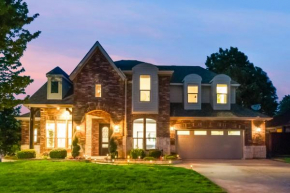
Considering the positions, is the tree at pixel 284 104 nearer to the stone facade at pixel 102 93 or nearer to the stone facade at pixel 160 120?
the stone facade at pixel 160 120

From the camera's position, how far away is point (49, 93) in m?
29.4

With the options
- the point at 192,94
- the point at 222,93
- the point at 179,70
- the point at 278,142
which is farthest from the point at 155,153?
the point at 278,142

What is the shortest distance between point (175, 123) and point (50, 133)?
890 cm

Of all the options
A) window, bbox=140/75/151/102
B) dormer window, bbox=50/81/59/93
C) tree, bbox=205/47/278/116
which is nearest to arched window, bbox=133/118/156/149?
window, bbox=140/75/151/102

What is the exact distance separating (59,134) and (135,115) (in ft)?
18.4

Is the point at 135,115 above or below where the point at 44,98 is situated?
below

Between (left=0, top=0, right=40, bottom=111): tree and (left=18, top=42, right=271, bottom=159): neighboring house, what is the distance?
8159 mm

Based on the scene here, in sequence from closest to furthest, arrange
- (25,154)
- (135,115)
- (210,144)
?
(25,154) < (135,115) < (210,144)

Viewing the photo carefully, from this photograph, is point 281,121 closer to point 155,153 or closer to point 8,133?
point 155,153

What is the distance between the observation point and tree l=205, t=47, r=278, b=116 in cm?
4534

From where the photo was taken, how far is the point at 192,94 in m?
31.0

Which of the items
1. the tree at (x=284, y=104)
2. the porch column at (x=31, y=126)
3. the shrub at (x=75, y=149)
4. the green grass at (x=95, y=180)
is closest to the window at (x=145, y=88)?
the shrub at (x=75, y=149)

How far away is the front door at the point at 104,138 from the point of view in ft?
Result: 98.8

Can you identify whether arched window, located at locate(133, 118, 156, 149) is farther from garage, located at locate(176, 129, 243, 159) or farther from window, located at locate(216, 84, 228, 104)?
window, located at locate(216, 84, 228, 104)
